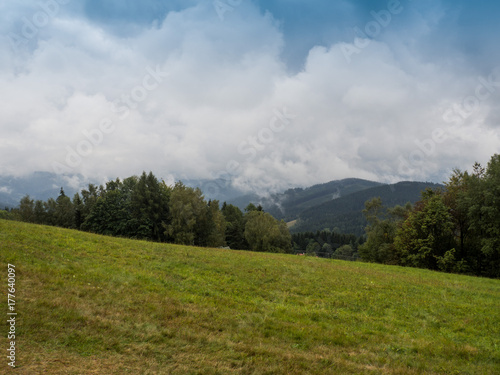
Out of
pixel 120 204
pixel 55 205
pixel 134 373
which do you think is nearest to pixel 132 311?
pixel 134 373

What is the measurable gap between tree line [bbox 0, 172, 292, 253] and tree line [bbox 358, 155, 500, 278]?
43.8 m

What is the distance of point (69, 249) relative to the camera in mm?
16812

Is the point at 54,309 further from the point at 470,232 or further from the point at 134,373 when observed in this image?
the point at 470,232

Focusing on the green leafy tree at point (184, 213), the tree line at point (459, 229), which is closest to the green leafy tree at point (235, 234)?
the green leafy tree at point (184, 213)

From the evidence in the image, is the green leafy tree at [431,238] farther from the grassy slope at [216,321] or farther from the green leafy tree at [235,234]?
the green leafy tree at [235,234]

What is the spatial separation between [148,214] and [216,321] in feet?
211

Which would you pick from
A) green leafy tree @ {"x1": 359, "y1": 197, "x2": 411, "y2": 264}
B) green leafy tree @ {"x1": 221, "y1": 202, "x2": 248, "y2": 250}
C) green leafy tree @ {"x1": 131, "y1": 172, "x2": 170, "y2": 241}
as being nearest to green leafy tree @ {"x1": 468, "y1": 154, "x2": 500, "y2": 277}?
green leafy tree @ {"x1": 359, "y1": 197, "x2": 411, "y2": 264}

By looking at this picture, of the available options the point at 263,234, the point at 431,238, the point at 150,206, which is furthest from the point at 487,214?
the point at 150,206

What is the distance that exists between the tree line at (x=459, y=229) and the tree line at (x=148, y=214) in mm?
43813

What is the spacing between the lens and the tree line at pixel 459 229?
120 ft

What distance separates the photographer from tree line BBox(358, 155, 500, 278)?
3656 centimetres

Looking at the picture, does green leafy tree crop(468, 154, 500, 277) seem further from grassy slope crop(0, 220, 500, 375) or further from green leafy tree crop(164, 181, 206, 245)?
green leafy tree crop(164, 181, 206, 245)

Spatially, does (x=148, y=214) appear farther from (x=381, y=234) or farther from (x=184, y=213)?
(x=381, y=234)

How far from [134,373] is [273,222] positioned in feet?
281
